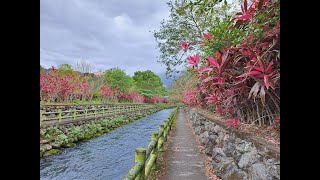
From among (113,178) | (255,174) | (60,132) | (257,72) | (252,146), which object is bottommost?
(113,178)

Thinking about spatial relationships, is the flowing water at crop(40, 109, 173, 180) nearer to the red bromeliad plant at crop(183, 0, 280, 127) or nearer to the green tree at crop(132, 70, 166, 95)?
the red bromeliad plant at crop(183, 0, 280, 127)

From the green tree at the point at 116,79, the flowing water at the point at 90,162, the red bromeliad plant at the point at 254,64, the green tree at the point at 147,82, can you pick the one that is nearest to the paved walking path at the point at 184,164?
the red bromeliad plant at the point at 254,64

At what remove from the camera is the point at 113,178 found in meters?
5.76

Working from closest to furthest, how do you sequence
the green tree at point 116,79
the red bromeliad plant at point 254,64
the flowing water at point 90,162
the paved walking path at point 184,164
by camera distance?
the red bromeliad plant at point 254,64 < the paved walking path at point 184,164 < the flowing water at point 90,162 < the green tree at point 116,79

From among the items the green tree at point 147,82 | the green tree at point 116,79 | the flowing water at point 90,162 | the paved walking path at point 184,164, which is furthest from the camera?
the green tree at point 147,82

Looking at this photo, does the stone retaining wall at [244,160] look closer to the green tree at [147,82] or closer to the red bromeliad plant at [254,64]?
the red bromeliad plant at [254,64]

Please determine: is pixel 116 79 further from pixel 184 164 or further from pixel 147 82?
pixel 184 164

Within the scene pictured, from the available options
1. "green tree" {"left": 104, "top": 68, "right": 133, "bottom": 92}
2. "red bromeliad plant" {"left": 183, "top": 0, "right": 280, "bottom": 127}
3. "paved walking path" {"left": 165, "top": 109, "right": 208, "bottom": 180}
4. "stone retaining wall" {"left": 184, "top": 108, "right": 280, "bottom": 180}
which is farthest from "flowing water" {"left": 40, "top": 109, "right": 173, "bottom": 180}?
"green tree" {"left": 104, "top": 68, "right": 133, "bottom": 92}

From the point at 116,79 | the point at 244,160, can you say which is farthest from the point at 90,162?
the point at 116,79
